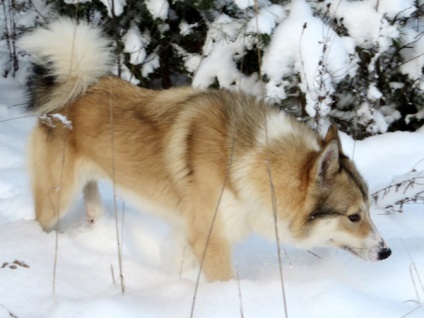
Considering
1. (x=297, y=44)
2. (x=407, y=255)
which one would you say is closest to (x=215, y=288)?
(x=407, y=255)

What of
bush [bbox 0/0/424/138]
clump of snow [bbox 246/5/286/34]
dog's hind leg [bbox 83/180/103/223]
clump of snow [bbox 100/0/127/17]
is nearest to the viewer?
dog's hind leg [bbox 83/180/103/223]

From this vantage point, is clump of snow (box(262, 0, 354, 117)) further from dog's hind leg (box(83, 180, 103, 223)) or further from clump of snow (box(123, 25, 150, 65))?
dog's hind leg (box(83, 180, 103, 223))

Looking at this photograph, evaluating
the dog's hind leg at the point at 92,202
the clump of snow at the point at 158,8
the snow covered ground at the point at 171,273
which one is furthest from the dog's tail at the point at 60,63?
the clump of snow at the point at 158,8

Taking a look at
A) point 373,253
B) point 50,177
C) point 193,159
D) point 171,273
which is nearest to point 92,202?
point 50,177

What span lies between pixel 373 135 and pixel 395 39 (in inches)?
34.5

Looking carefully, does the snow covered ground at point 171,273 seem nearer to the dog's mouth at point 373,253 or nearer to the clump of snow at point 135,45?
the dog's mouth at point 373,253

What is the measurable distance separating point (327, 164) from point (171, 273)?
118cm

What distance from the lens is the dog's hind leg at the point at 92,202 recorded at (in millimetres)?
4352

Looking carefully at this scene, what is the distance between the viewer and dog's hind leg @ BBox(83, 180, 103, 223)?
4352 mm

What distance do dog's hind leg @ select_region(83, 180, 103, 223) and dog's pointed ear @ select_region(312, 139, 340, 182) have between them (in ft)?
5.87

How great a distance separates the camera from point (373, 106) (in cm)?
511

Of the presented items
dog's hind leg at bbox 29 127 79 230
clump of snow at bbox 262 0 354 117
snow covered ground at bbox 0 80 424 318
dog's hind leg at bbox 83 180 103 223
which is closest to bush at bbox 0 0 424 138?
clump of snow at bbox 262 0 354 117

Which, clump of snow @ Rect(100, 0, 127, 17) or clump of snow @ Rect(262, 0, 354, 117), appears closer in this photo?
clump of snow @ Rect(262, 0, 354, 117)

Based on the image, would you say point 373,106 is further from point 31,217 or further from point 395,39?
point 31,217
